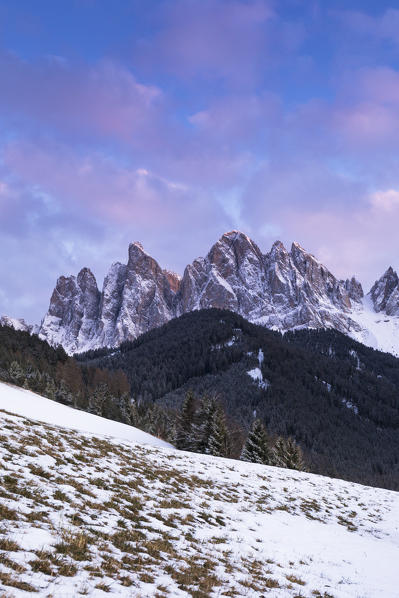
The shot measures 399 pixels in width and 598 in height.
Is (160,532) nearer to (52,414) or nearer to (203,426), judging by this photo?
(52,414)

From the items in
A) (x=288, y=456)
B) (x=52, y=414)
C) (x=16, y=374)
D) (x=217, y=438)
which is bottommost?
(x=288, y=456)

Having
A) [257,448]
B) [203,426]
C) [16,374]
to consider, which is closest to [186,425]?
[203,426]

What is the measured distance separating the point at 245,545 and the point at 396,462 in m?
227

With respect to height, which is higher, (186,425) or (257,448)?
(186,425)

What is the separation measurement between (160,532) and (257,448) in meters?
45.9

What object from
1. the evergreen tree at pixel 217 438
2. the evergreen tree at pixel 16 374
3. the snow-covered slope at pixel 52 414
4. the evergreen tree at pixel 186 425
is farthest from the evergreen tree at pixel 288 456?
the evergreen tree at pixel 16 374

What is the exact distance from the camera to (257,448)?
177 feet

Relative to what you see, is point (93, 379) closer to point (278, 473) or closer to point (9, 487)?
point (278, 473)

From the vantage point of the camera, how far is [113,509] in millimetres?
12164

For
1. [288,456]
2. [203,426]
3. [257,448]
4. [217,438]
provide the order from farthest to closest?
[288,456]
[203,426]
[257,448]
[217,438]

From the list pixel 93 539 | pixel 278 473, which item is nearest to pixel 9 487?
pixel 93 539

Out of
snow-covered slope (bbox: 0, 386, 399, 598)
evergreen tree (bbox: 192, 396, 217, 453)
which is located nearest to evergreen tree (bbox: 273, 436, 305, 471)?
evergreen tree (bbox: 192, 396, 217, 453)

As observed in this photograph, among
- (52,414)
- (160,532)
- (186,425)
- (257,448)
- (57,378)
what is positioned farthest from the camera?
(57,378)

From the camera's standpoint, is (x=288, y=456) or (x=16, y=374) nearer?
(x=288, y=456)
